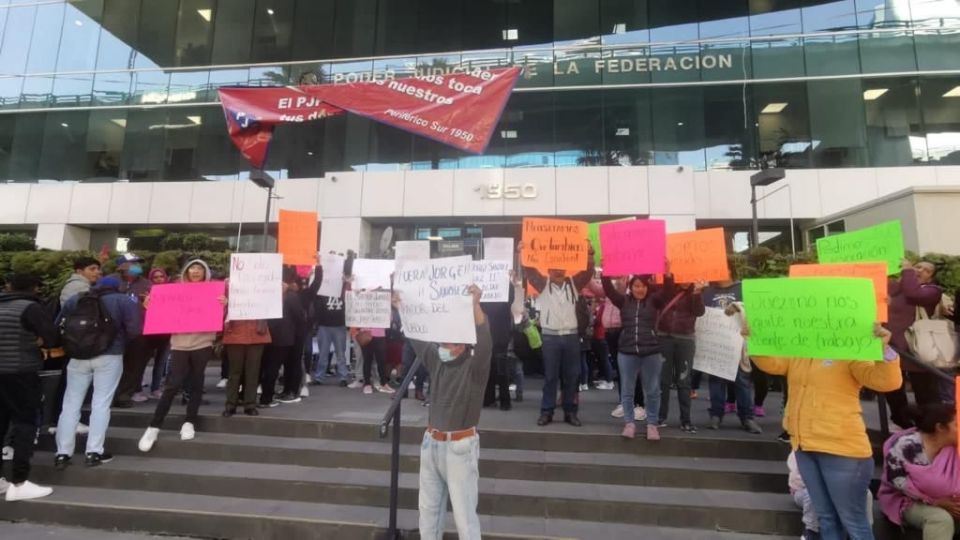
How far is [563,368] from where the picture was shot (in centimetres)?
604

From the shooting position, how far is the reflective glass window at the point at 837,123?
52.5ft

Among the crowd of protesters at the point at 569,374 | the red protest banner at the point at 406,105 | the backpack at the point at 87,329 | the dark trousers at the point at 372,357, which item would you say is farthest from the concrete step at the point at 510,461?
the red protest banner at the point at 406,105

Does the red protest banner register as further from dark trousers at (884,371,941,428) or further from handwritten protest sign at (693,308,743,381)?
dark trousers at (884,371,941,428)

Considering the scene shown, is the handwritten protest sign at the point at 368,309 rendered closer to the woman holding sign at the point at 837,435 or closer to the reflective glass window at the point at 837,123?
the woman holding sign at the point at 837,435

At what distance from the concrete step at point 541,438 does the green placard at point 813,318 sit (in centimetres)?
225

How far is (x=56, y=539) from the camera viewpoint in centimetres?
421

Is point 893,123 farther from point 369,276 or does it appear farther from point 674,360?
point 369,276

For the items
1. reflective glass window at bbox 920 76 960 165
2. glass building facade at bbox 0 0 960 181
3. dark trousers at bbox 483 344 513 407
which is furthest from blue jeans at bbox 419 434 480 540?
reflective glass window at bbox 920 76 960 165

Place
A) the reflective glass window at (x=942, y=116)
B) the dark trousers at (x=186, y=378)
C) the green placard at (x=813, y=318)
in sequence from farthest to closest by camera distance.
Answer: the reflective glass window at (x=942, y=116)
the dark trousers at (x=186, y=378)
the green placard at (x=813, y=318)

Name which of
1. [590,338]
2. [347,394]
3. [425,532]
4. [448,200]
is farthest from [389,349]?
[448,200]

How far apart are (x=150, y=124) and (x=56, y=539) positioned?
19.5 meters

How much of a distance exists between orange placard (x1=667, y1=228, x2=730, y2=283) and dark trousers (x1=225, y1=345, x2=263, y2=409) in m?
5.40

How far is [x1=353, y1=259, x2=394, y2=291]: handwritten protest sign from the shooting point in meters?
7.60

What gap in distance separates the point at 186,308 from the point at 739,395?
6.62 meters
